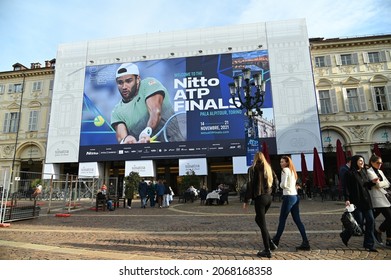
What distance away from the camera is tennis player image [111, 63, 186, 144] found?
2477cm

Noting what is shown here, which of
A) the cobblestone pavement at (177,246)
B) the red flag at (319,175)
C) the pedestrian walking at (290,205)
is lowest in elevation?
the cobblestone pavement at (177,246)

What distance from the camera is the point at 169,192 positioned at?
Answer: 14.7 metres

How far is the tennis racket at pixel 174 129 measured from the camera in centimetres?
2453

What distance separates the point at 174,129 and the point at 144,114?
3.27m

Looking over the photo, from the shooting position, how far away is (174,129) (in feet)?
80.9

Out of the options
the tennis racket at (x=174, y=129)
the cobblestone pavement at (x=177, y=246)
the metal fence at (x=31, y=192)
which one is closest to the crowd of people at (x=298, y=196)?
the cobblestone pavement at (x=177, y=246)

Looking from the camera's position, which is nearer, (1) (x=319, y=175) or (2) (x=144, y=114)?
(1) (x=319, y=175)

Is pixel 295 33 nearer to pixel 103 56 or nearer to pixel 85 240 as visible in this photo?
pixel 103 56

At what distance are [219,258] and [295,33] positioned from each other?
26.1m

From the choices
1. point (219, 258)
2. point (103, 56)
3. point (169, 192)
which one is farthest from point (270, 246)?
point (103, 56)

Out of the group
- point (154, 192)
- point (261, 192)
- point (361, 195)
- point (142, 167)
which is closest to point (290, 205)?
point (261, 192)

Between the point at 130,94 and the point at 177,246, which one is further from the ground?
the point at 130,94

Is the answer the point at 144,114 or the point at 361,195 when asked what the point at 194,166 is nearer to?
the point at 144,114

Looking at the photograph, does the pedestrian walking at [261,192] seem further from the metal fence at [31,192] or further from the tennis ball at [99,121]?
the tennis ball at [99,121]
